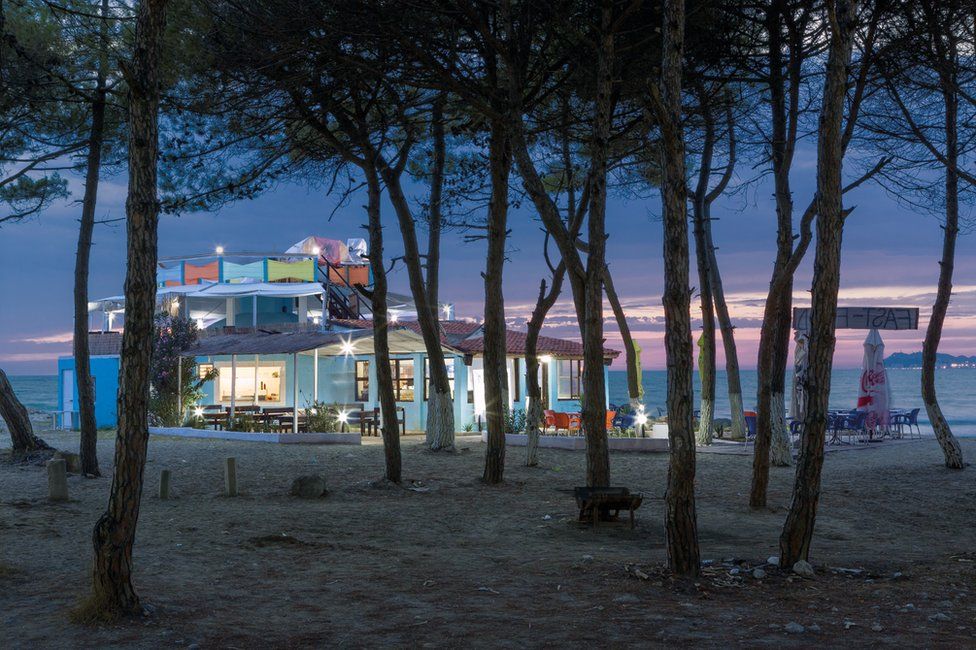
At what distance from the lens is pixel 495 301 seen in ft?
47.3

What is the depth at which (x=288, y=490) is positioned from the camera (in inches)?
520

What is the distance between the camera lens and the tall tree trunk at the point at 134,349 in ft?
19.6

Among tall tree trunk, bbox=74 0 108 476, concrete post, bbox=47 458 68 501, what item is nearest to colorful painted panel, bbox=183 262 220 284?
tall tree trunk, bbox=74 0 108 476

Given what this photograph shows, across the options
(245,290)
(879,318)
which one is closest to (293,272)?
(245,290)

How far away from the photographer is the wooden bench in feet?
33.6

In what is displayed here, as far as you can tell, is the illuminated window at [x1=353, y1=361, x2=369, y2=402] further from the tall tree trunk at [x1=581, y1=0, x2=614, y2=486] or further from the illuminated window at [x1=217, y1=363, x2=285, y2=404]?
the tall tree trunk at [x1=581, y1=0, x2=614, y2=486]

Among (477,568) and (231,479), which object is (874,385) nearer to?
(231,479)

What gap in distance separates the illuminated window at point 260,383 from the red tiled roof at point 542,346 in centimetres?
697

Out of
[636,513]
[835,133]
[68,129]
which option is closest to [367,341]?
[68,129]

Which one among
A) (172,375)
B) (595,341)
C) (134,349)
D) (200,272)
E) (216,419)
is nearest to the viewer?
(134,349)

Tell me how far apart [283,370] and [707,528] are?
69.4 ft

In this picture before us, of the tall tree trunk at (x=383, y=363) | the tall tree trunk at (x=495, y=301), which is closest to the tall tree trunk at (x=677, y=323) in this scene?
the tall tree trunk at (x=495, y=301)

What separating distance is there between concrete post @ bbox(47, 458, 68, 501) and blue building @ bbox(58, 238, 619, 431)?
1015 centimetres

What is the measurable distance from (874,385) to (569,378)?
948cm
